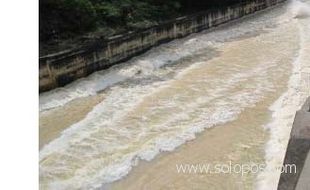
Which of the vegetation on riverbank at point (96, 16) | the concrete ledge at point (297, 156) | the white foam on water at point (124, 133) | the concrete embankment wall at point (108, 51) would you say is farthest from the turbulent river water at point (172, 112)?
the concrete ledge at point (297, 156)

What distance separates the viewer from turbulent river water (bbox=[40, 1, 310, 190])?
840cm

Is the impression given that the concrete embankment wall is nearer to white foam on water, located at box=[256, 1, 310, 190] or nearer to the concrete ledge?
white foam on water, located at box=[256, 1, 310, 190]

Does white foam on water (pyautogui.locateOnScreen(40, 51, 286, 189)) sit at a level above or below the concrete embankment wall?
below

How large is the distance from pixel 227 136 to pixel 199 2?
1203 cm

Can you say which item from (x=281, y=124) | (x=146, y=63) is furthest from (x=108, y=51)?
(x=281, y=124)

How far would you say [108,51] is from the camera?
544 inches

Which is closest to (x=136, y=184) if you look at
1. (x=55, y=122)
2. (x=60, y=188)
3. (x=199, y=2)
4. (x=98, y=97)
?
(x=60, y=188)

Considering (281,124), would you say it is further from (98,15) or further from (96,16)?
(98,15)

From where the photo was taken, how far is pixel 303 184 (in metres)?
4.56

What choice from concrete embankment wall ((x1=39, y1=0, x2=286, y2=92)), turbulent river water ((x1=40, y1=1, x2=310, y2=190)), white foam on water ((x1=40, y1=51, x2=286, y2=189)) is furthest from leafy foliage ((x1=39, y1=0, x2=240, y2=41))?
white foam on water ((x1=40, y1=51, x2=286, y2=189))

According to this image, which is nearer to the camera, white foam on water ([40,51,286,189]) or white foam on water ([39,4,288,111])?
white foam on water ([40,51,286,189])

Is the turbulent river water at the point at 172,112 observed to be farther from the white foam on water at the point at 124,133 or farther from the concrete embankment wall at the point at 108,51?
the concrete embankment wall at the point at 108,51

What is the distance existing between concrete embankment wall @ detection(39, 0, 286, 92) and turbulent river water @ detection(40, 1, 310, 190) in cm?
23

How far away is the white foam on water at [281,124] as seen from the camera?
25.6ft
